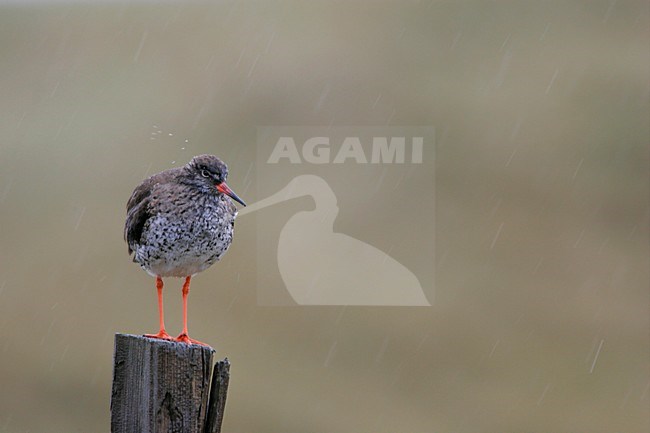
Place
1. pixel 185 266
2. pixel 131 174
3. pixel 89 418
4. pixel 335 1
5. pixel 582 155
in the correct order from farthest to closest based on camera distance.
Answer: pixel 335 1
pixel 582 155
pixel 131 174
pixel 89 418
pixel 185 266

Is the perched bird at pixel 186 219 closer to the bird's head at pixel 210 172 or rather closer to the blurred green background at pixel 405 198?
the bird's head at pixel 210 172

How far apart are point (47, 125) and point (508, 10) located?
42.0m

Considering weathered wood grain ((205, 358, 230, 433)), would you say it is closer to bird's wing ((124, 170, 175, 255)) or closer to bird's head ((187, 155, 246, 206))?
bird's head ((187, 155, 246, 206))

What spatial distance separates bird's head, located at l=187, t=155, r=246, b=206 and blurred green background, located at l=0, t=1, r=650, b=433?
17.3 metres

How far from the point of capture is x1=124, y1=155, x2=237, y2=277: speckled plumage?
6707 mm

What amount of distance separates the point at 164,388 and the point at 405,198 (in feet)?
165

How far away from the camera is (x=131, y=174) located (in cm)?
5134

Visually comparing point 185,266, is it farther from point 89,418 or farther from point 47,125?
point 47,125

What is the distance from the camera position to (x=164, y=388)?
16.1 feet

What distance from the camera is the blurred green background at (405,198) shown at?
40.0m

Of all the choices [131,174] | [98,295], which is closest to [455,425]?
[98,295]
